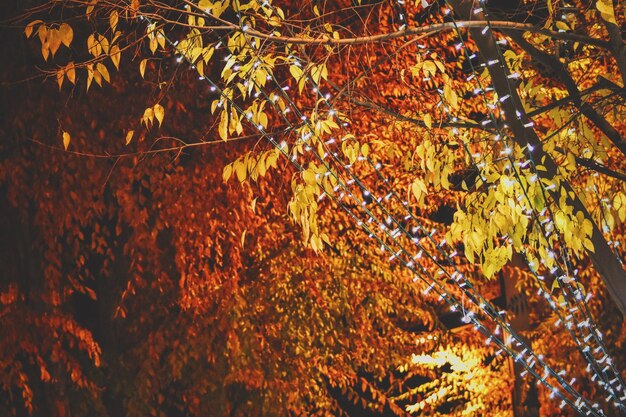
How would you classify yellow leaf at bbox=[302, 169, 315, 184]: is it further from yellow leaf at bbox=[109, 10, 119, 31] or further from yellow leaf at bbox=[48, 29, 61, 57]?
yellow leaf at bbox=[48, 29, 61, 57]

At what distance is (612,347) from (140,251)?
5.48 meters

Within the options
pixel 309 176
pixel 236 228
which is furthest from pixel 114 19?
pixel 236 228

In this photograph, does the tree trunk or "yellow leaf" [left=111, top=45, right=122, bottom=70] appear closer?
the tree trunk

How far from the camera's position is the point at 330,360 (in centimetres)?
1030

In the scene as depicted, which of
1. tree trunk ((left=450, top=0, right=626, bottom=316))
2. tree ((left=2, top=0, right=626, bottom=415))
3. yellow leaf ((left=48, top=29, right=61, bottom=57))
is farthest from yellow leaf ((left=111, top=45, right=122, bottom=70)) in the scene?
tree ((left=2, top=0, right=626, bottom=415))

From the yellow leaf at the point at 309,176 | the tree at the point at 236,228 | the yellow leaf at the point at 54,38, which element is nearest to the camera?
the yellow leaf at the point at 54,38

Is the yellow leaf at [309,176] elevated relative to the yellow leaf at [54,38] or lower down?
lower down

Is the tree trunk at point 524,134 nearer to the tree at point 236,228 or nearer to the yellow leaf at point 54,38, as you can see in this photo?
the yellow leaf at point 54,38

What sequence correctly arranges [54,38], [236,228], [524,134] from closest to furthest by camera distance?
[54,38]
[524,134]
[236,228]

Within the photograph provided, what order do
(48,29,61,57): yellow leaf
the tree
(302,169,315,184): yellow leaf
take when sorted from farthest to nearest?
the tree
(302,169,315,184): yellow leaf
(48,29,61,57): yellow leaf

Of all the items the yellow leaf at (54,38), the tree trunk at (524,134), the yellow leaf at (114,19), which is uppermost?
the yellow leaf at (114,19)

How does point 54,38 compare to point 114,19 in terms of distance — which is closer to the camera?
point 54,38

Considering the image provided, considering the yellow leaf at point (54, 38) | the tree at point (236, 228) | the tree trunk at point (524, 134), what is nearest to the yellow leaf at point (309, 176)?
the tree trunk at point (524, 134)

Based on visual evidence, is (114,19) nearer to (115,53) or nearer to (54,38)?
(115,53)
